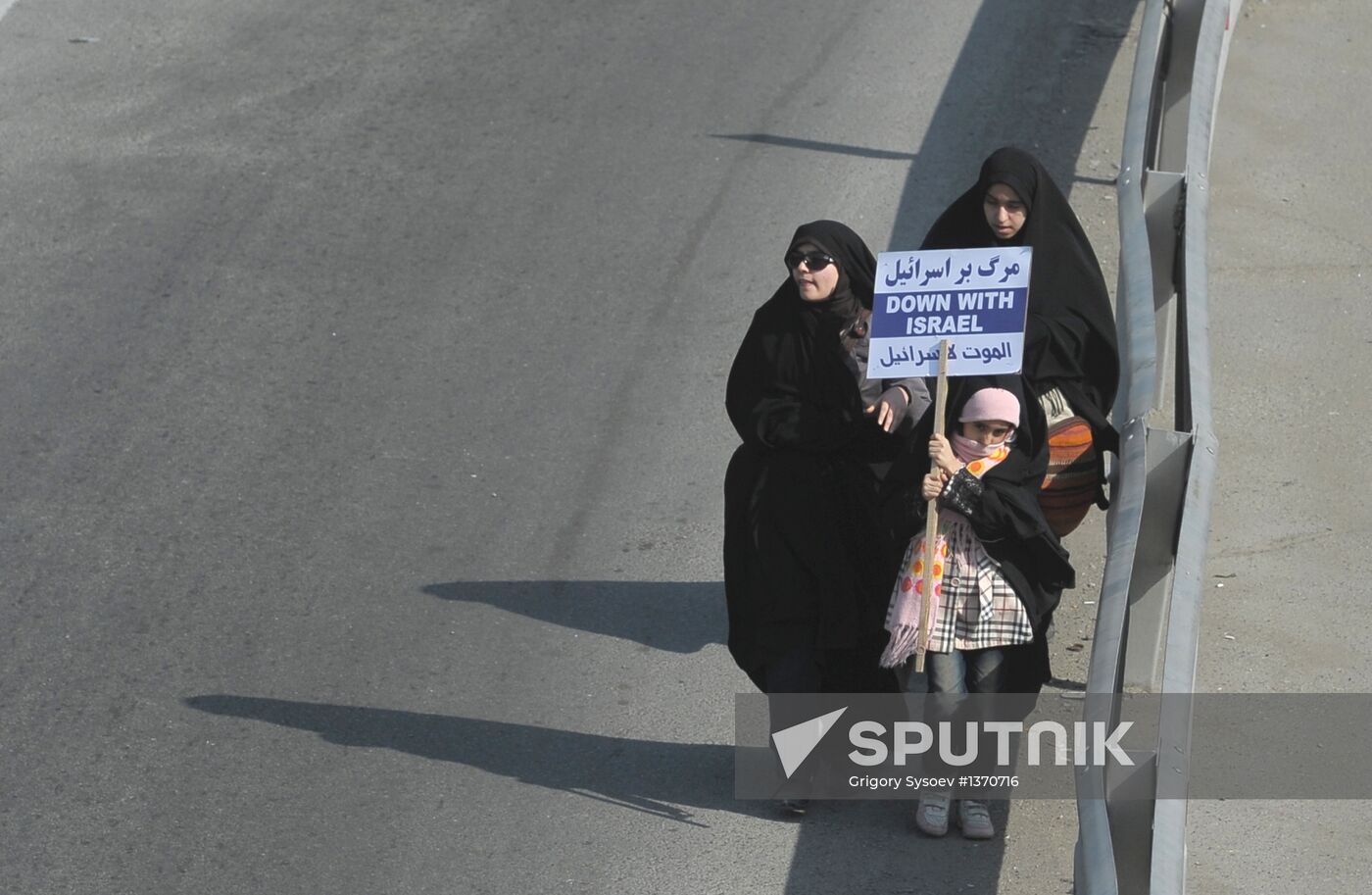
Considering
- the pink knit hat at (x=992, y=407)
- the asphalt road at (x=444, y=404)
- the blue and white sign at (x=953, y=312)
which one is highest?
the blue and white sign at (x=953, y=312)

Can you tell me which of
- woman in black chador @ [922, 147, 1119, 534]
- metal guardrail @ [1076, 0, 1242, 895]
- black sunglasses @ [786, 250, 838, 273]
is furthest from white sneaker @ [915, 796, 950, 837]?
black sunglasses @ [786, 250, 838, 273]

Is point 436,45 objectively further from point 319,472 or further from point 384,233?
point 319,472

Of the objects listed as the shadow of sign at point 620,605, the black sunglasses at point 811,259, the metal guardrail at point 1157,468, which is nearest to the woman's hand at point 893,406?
the black sunglasses at point 811,259

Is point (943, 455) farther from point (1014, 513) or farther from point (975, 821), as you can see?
point (975, 821)

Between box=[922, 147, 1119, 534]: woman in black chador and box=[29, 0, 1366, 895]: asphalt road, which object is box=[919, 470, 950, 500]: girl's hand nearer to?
box=[922, 147, 1119, 534]: woman in black chador

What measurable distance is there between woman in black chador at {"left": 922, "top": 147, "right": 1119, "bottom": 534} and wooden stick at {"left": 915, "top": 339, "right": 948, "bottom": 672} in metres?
0.49

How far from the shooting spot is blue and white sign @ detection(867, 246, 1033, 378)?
5691 mm

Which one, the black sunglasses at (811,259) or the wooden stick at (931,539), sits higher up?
the black sunglasses at (811,259)

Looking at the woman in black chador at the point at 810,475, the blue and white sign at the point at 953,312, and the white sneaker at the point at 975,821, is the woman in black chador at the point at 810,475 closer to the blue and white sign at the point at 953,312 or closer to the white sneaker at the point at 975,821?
the blue and white sign at the point at 953,312

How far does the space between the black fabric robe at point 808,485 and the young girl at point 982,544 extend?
0.89 ft

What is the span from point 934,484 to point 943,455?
3.6 inches

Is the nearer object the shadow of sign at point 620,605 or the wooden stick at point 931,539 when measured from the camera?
the wooden stick at point 931,539

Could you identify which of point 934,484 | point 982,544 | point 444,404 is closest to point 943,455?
point 934,484

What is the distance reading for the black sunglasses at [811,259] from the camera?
5.94 meters
